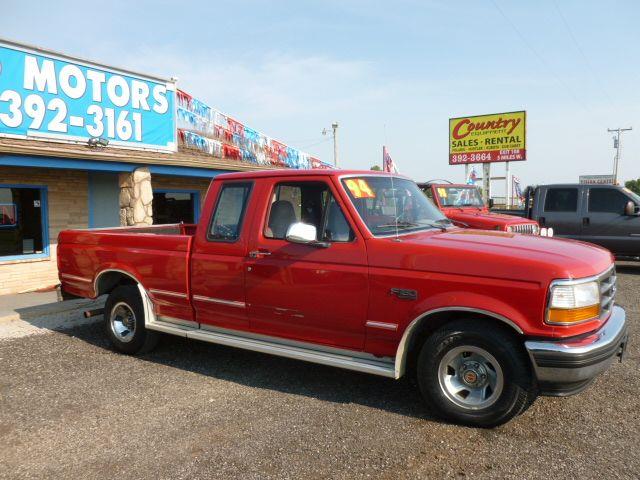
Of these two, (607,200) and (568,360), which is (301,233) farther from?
(607,200)

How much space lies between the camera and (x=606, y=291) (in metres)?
3.66

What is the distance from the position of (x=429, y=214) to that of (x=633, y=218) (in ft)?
26.7

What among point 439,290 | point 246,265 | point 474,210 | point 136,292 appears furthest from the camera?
point 474,210

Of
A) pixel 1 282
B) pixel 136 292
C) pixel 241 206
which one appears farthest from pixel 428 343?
pixel 1 282

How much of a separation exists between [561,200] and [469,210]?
2583 millimetres

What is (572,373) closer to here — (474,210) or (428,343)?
(428,343)

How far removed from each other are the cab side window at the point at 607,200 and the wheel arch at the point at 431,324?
8.90m

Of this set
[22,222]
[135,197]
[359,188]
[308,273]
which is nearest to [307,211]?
[359,188]

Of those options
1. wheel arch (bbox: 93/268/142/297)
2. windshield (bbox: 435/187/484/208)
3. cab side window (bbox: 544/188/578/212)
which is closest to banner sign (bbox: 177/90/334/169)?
windshield (bbox: 435/187/484/208)

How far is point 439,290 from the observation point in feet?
11.6

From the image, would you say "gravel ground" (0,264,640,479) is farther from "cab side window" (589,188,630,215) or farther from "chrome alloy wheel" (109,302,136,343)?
"cab side window" (589,188,630,215)

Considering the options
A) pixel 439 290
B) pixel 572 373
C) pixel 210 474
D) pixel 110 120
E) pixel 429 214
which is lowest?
pixel 210 474

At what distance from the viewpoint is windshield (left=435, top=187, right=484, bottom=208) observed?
10289 mm

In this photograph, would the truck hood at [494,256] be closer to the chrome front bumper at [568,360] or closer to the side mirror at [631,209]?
the chrome front bumper at [568,360]
